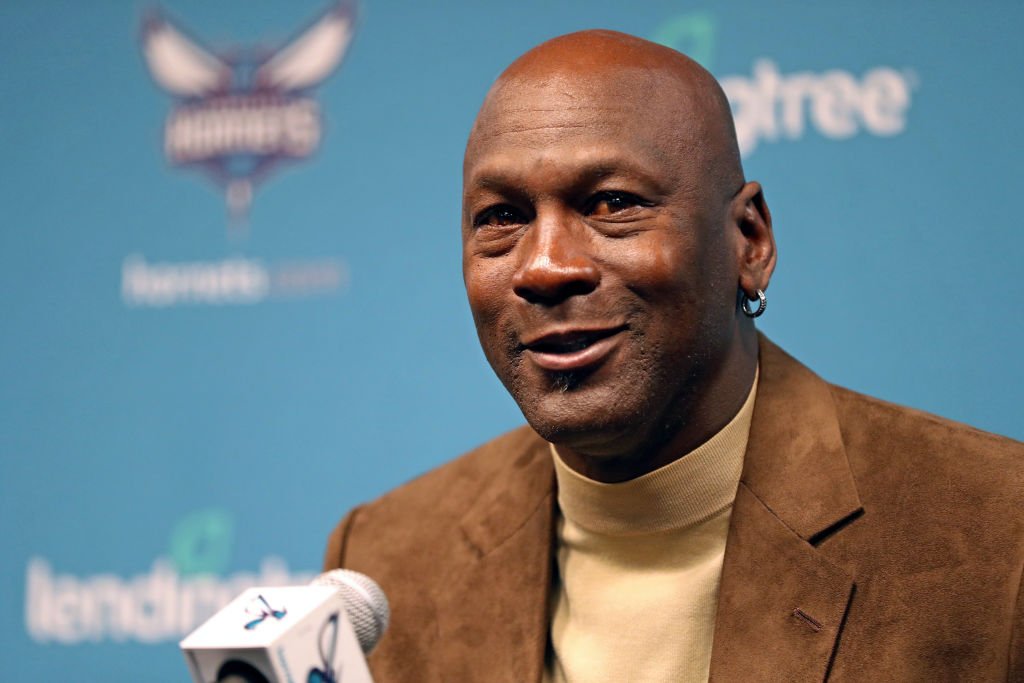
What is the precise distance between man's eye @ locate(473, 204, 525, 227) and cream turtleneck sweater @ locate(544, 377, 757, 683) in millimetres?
349

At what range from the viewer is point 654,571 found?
1524mm

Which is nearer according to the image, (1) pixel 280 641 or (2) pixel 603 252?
(1) pixel 280 641

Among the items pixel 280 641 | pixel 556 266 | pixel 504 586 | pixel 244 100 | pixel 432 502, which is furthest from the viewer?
pixel 244 100

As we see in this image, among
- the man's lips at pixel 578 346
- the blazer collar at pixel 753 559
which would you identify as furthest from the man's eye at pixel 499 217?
the blazer collar at pixel 753 559

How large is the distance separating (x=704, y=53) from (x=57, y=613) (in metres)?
1.64

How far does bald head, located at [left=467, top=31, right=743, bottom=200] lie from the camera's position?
55.4 inches

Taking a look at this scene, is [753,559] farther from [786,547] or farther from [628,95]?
[628,95]

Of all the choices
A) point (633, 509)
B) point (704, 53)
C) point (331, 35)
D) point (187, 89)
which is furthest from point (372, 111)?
point (633, 509)

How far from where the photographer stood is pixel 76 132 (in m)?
2.51

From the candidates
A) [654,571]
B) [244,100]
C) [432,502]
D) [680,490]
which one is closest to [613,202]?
[680,490]

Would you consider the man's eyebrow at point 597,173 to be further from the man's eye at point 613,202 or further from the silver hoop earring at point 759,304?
the silver hoop earring at point 759,304

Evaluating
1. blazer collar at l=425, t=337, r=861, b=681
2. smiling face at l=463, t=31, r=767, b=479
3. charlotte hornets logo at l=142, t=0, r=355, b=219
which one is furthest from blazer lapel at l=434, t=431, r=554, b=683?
charlotte hornets logo at l=142, t=0, r=355, b=219

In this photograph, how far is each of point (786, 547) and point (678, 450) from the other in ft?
0.58

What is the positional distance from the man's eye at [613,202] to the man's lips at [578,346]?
0.46ft
